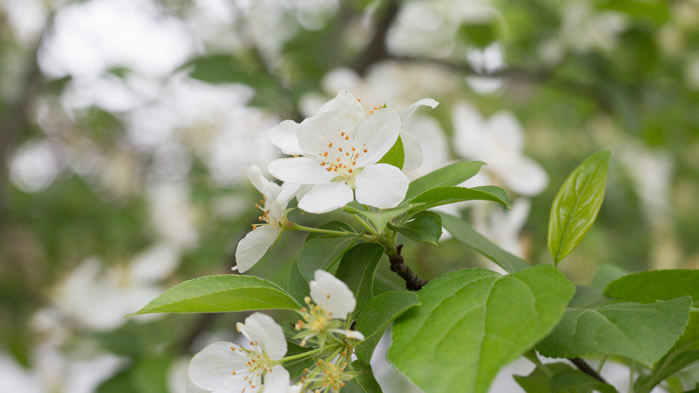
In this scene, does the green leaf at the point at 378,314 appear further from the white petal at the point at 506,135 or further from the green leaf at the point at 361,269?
the white petal at the point at 506,135

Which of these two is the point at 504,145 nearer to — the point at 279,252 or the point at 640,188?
the point at 279,252

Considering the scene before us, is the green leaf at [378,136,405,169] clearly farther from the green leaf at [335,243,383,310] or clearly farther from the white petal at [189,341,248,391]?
the white petal at [189,341,248,391]

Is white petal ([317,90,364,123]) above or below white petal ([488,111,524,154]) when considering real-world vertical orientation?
above

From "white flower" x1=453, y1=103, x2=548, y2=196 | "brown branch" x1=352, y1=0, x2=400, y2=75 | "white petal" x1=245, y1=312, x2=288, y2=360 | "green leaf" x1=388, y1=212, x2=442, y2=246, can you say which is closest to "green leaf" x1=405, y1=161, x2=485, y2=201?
"green leaf" x1=388, y1=212, x2=442, y2=246

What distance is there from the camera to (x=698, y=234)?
88.3 inches

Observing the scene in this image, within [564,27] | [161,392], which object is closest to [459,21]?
[564,27]

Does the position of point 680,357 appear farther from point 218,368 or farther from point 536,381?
point 218,368

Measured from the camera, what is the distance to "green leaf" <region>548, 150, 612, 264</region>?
1.47 ft

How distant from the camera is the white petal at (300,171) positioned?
1.37 ft

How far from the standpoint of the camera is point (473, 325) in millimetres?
334

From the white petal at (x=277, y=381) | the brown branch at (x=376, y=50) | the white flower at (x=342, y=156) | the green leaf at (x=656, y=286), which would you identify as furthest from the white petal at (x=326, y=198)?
the brown branch at (x=376, y=50)

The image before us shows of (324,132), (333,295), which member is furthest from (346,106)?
(333,295)

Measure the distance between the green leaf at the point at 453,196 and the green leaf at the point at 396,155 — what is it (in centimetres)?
5

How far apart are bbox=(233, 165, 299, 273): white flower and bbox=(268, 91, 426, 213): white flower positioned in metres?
0.02
